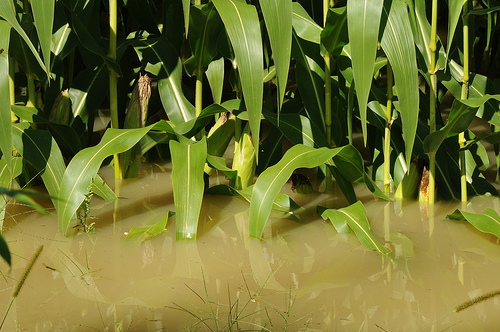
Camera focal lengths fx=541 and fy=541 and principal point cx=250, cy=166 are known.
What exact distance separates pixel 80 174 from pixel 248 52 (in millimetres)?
505

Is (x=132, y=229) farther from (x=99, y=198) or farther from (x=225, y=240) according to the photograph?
(x=99, y=198)

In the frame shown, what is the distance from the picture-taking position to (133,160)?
1.76m

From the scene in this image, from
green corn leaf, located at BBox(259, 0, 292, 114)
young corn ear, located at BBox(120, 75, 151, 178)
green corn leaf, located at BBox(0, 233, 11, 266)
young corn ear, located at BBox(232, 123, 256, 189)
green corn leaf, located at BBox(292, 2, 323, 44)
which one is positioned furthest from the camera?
young corn ear, located at BBox(120, 75, 151, 178)

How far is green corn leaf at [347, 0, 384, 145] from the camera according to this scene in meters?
1.24

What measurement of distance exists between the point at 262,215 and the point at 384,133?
0.58m

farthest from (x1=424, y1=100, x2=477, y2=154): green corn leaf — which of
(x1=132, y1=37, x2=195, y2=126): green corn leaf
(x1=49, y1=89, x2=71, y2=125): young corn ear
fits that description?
(x1=49, y1=89, x2=71, y2=125): young corn ear

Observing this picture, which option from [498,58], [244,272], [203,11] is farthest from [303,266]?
[498,58]

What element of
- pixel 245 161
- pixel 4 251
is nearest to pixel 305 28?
pixel 245 161

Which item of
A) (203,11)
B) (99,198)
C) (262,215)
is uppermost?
(203,11)

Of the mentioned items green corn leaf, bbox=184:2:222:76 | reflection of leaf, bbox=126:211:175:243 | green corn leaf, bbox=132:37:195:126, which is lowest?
reflection of leaf, bbox=126:211:175:243

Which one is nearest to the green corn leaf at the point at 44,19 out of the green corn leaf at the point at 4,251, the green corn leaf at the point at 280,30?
the green corn leaf at the point at 280,30

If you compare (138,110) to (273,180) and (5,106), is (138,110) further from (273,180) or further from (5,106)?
(273,180)

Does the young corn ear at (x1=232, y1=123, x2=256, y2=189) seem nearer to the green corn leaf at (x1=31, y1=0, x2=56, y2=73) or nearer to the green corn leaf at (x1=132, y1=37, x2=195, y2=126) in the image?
the green corn leaf at (x1=132, y1=37, x2=195, y2=126)

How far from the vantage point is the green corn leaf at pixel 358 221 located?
1257 mm
